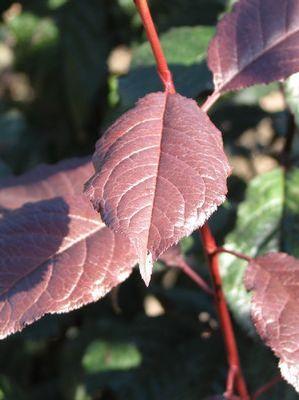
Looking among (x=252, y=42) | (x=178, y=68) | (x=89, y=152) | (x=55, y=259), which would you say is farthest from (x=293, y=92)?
(x=89, y=152)

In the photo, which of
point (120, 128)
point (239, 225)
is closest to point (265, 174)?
point (239, 225)

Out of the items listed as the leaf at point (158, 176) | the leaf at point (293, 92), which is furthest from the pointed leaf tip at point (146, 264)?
the leaf at point (293, 92)

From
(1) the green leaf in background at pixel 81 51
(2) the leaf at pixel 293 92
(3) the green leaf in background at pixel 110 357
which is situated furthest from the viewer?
(1) the green leaf in background at pixel 81 51

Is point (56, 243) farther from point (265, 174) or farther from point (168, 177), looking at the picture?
point (265, 174)

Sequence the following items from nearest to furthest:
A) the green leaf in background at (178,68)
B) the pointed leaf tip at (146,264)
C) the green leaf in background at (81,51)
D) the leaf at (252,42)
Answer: the pointed leaf tip at (146,264) < the leaf at (252,42) < the green leaf in background at (178,68) < the green leaf in background at (81,51)

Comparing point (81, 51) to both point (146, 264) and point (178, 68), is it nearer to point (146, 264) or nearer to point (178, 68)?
point (178, 68)

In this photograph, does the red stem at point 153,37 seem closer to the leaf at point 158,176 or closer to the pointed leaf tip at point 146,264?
the leaf at point 158,176

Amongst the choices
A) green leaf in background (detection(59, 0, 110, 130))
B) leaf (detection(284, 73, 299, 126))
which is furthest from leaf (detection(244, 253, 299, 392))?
green leaf in background (detection(59, 0, 110, 130))
